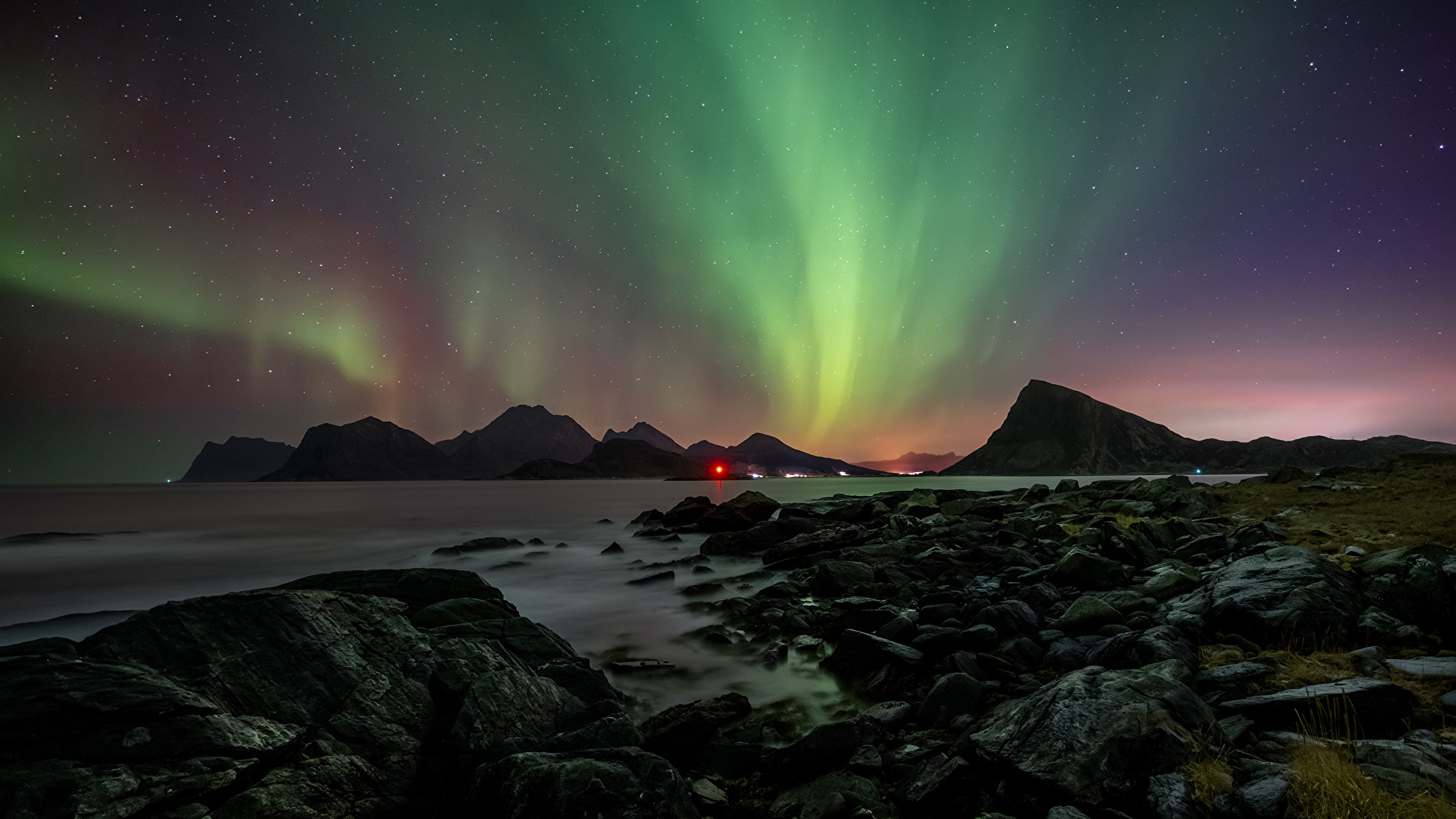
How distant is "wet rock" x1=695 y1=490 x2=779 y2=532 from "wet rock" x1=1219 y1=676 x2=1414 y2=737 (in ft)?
79.3

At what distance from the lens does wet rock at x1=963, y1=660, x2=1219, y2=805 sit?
4.75 m

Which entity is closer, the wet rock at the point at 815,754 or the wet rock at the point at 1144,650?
the wet rock at the point at 815,754

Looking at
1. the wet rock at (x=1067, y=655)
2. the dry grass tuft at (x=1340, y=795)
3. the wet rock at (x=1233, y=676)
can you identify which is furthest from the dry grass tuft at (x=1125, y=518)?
the dry grass tuft at (x=1340, y=795)

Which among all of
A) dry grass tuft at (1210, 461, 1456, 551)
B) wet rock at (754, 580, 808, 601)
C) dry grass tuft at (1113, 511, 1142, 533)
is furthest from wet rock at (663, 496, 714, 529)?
dry grass tuft at (1210, 461, 1456, 551)

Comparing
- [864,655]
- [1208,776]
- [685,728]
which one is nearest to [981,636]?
[864,655]

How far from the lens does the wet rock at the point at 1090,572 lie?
12219mm

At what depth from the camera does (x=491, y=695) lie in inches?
263

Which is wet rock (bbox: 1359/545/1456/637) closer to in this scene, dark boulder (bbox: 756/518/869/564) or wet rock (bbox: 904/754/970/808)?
wet rock (bbox: 904/754/970/808)

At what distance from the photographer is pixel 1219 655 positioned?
7969 mm

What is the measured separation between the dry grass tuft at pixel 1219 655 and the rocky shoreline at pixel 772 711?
Result: 50 millimetres

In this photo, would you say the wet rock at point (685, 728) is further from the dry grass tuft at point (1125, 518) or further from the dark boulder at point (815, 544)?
the dry grass tuft at point (1125, 518)

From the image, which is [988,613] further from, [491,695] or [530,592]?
[530,592]

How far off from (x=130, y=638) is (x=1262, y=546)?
20.1 m

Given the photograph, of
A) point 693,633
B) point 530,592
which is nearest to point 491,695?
point 693,633
